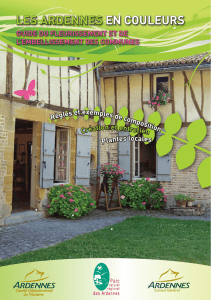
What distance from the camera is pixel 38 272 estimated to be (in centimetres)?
275

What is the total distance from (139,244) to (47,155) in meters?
3.23

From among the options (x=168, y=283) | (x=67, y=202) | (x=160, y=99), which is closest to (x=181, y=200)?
(x=160, y=99)

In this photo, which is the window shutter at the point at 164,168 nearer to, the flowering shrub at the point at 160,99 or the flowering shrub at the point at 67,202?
the flowering shrub at the point at 160,99

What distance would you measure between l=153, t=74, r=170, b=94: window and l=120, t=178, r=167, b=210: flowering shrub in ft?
9.01

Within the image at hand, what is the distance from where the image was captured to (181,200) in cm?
785

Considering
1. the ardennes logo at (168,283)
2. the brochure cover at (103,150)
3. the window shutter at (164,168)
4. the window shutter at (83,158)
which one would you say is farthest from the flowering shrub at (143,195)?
the ardennes logo at (168,283)

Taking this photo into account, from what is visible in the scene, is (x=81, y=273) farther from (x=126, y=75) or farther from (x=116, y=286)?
(x=126, y=75)

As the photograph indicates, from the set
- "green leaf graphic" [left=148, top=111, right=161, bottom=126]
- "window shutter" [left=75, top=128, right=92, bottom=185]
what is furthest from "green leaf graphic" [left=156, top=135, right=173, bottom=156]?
"window shutter" [left=75, top=128, right=92, bottom=185]

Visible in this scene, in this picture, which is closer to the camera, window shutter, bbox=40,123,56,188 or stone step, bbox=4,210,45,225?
stone step, bbox=4,210,45,225

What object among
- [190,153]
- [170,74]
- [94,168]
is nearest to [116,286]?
[190,153]

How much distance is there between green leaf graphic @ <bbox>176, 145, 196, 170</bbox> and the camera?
448 centimetres

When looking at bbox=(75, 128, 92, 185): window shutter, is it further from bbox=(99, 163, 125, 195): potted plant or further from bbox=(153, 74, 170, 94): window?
bbox=(153, 74, 170, 94): window

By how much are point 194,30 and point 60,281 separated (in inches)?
127

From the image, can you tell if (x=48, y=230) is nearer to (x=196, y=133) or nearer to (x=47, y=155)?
(x=47, y=155)
